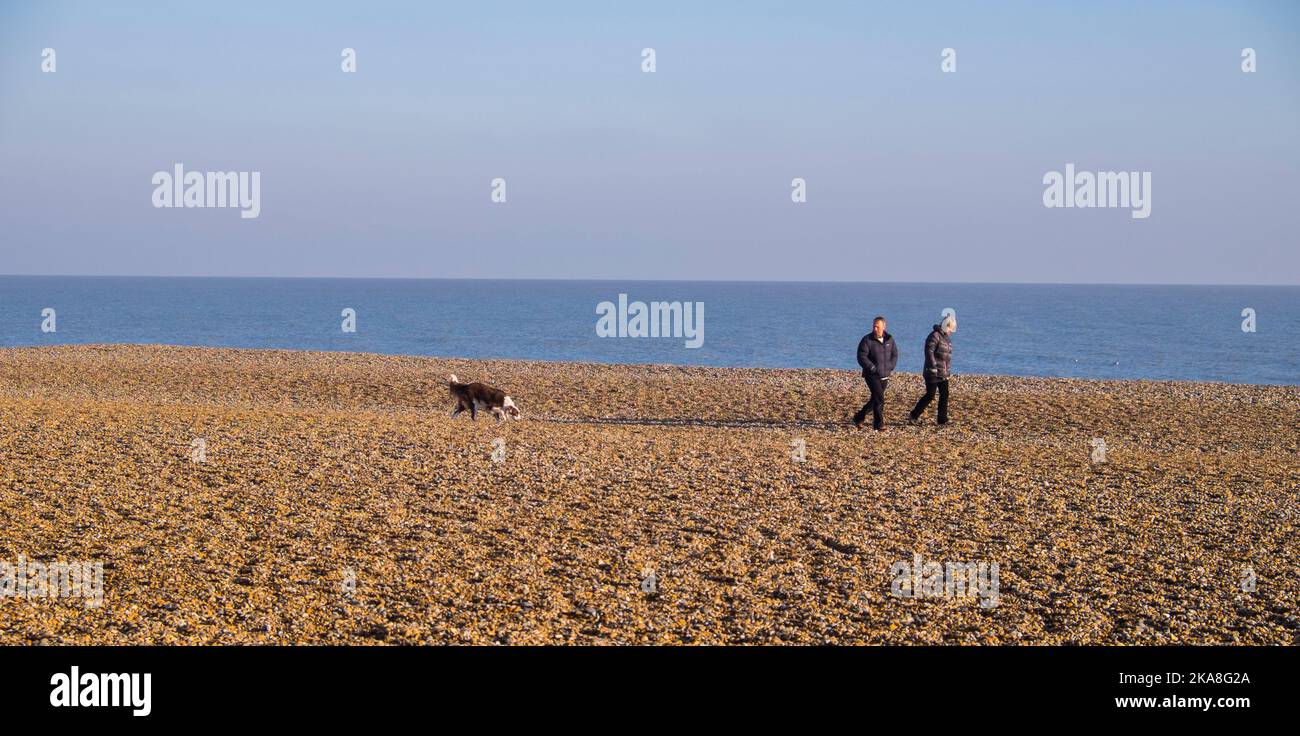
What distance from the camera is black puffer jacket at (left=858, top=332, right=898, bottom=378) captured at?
19.3m

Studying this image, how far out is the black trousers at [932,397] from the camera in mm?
20047

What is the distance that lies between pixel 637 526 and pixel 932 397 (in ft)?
33.5

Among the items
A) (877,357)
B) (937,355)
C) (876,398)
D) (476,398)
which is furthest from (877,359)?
(476,398)

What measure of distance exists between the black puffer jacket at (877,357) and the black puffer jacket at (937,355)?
0.71 meters

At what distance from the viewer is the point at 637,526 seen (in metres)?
11.6

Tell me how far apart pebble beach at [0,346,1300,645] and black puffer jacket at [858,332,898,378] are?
1111 millimetres

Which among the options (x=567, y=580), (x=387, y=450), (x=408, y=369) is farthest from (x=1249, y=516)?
(x=408, y=369)

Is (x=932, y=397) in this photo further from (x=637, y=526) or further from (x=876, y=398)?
(x=637, y=526)

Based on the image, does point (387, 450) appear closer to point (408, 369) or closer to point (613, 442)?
point (613, 442)

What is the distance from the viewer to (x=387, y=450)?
51.7 ft

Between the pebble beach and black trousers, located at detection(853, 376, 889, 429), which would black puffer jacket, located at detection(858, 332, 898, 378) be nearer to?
black trousers, located at detection(853, 376, 889, 429)

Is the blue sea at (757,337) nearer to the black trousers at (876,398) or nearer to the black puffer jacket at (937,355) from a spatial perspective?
the black puffer jacket at (937,355)

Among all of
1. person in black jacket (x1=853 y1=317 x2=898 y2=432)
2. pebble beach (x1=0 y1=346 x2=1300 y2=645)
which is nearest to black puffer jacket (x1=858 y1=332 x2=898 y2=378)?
person in black jacket (x1=853 y1=317 x2=898 y2=432)

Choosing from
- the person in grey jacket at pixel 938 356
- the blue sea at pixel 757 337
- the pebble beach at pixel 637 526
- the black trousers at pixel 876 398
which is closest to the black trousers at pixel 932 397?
the person in grey jacket at pixel 938 356
